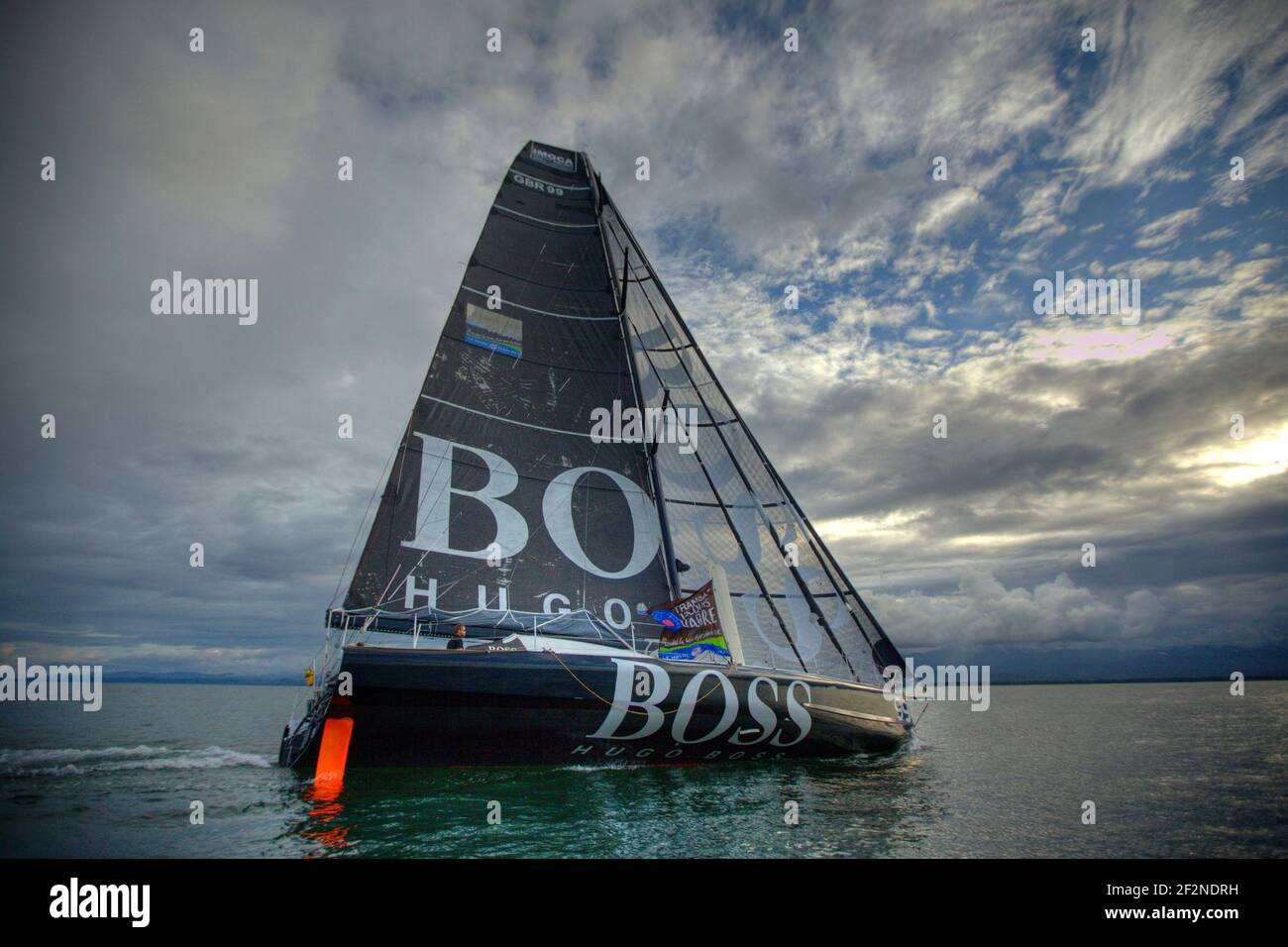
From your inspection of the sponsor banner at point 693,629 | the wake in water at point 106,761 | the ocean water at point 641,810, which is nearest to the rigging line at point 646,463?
the sponsor banner at point 693,629

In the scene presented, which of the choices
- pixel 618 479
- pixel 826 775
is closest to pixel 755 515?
pixel 618 479

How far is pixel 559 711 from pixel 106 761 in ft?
41.5

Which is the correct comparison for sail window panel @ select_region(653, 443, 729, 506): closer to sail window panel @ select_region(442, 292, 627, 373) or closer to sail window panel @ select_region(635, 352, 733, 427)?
sail window panel @ select_region(635, 352, 733, 427)

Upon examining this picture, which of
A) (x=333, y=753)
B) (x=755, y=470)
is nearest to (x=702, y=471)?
(x=755, y=470)

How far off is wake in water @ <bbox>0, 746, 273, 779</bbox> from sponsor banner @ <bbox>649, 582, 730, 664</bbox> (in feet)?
32.3

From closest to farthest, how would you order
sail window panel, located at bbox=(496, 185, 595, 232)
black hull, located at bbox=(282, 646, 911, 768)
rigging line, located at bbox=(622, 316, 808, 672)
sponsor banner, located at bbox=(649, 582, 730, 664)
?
black hull, located at bbox=(282, 646, 911, 768)
sponsor banner, located at bbox=(649, 582, 730, 664)
rigging line, located at bbox=(622, 316, 808, 672)
sail window panel, located at bbox=(496, 185, 595, 232)

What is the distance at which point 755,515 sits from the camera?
15.4 meters

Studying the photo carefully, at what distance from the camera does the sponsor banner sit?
12008 mm

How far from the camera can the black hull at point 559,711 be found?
983 centimetres

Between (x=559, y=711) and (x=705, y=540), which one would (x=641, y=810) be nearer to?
(x=559, y=711)

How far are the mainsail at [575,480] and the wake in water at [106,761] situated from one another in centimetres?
729

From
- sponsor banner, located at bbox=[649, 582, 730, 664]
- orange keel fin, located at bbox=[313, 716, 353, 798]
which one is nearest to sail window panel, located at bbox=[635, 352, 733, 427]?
sponsor banner, located at bbox=[649, 582, 730, 664]

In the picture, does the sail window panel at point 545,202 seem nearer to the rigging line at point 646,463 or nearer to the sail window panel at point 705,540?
the rigging line at point 646,463
